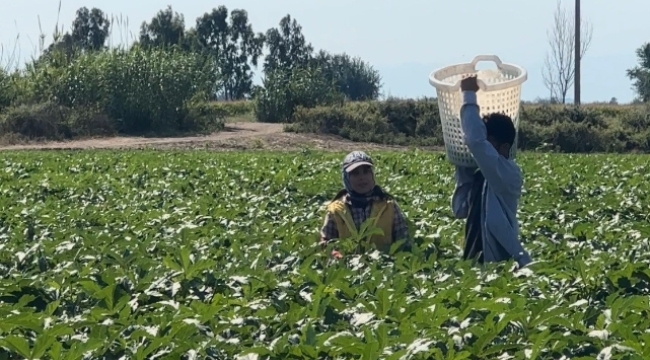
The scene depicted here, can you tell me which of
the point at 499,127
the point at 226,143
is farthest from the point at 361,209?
the point at 226,143

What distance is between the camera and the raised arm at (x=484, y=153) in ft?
20.8

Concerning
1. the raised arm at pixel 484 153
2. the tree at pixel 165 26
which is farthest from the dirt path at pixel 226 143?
the tree at pixel 165 26

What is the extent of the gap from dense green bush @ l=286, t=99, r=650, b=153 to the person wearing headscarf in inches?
1268

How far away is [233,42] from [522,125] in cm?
5661

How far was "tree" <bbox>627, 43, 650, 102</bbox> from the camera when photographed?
8131 cm

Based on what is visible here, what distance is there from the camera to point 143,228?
328 inches

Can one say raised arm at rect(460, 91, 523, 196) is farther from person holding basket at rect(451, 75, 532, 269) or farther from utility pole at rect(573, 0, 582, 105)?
utility pole at rect(573, 0, 582, 105)

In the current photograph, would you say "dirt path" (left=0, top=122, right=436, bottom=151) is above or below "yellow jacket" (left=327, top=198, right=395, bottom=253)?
below

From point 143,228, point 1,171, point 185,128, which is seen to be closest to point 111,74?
Answer: point 185,128

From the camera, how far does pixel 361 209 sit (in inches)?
280

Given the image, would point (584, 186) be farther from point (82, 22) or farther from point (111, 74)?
point (82, 22)

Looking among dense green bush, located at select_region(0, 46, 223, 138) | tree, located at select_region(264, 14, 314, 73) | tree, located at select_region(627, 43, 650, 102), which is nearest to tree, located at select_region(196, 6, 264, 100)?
tree, located at select_region(264, 14, 314, 73)

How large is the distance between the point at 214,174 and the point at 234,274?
10884mm

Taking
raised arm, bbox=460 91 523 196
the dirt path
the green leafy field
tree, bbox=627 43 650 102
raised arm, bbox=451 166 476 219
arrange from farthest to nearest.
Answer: tree, bbox=627 43 650 102, the dirt path, raised arm, bbox=451 166 476 219, raised arm, bbox=460 91 523 196, the green leafy field
